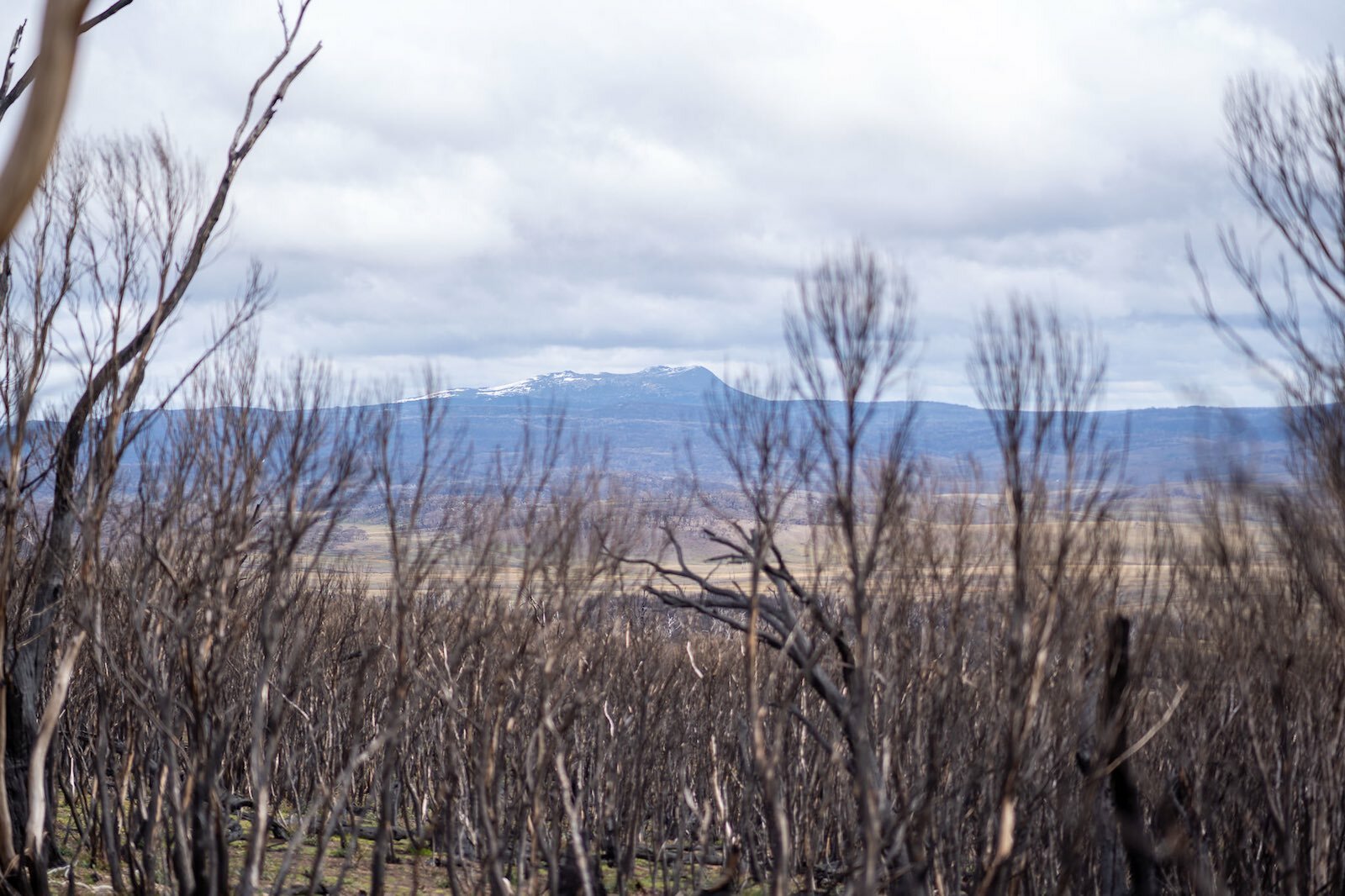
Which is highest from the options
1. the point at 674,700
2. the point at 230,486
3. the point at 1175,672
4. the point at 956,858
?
the point at 230,486

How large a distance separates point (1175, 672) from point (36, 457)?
14196mm

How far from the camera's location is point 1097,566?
14.1 metres

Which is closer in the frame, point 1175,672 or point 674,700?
point 1175,672

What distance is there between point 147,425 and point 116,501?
167cm

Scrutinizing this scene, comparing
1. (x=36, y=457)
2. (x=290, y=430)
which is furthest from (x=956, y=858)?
(x=36, y=457)

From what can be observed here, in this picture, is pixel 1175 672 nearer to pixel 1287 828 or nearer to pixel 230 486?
pixel 1287 828

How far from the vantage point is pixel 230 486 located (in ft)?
30.2

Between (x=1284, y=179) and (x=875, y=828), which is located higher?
(x=1284, y=179)

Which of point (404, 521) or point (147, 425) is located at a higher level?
point (147, 425)

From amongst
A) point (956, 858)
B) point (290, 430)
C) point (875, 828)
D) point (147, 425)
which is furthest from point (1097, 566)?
point (147, 425)

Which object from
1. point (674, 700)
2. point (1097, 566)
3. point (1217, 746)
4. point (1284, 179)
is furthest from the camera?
point (674, 700)

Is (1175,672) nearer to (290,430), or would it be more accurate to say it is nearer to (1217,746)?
(1217,746)

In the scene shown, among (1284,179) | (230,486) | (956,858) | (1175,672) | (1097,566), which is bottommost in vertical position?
(956,858)

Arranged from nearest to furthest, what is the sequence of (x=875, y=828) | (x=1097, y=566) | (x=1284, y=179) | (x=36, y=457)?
1. (x=875, y=828)
2. (x=1284, y=179)
3. (x=36, y=457)
4. (x=1097, y=566)
